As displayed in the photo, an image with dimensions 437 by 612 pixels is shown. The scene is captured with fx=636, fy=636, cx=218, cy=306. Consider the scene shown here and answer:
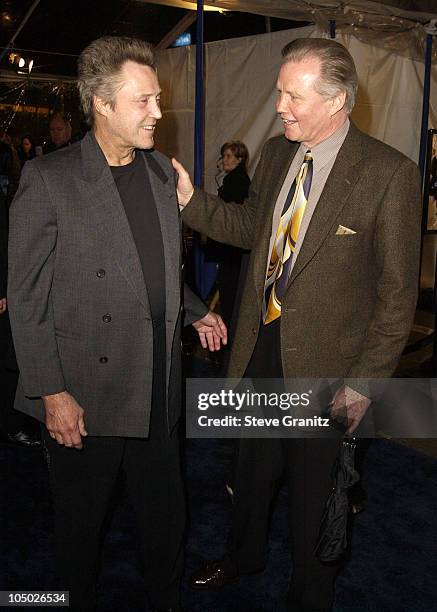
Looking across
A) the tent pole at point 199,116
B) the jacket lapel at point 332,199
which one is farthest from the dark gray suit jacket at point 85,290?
the tent pole at point 199,116

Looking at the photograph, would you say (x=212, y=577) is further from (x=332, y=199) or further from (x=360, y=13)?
(x=360, y=13)

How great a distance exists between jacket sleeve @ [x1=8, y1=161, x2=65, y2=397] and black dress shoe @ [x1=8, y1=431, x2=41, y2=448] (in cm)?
199

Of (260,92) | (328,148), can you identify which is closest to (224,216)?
(328,148)

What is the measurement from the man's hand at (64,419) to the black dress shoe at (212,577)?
38.5 inches

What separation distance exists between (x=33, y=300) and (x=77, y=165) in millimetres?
398

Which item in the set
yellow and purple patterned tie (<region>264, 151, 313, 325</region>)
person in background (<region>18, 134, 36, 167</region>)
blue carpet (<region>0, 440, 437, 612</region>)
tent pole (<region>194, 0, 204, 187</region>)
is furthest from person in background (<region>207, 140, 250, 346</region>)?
person in background (<region>18, 134, 36, 167</region>)

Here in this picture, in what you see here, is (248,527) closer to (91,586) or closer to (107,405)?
(91,586)

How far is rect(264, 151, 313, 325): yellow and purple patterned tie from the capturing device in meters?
2.01

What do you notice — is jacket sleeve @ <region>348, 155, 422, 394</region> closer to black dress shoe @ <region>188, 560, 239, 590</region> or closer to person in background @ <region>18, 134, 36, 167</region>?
black dress shoe @ <region>188, 560, 239, 590</region>

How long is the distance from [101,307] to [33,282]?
0.20 m

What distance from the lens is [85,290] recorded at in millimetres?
1784

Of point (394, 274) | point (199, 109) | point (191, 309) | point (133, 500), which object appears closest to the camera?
point (394, 274)

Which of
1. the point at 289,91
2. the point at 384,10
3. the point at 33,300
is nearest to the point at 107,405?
the point at 33,300

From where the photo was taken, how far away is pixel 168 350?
1974 mm
